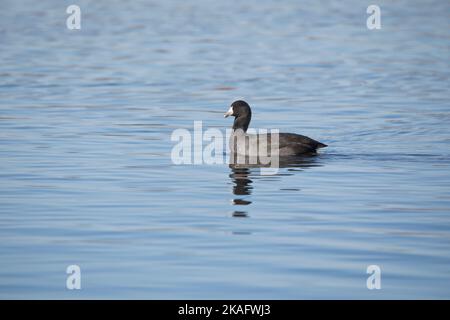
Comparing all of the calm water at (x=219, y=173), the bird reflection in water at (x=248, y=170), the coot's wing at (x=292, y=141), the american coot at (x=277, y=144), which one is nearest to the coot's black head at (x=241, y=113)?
the american coot at (x=277, y=144)

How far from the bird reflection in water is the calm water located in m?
0.07

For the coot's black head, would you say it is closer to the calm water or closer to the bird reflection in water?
A: the bird reflection in water

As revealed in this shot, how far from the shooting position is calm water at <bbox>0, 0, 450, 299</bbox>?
9.47 metres

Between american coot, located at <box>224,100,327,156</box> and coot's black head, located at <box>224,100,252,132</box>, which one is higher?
coot's black head, located at <box>224,100,252,132</box>

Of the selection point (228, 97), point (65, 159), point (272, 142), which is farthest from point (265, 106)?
point (65, 159)

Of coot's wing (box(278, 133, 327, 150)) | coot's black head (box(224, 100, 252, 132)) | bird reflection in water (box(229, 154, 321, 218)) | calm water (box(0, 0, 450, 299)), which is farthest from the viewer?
coot's black head (box(224, 100, 252, 132))

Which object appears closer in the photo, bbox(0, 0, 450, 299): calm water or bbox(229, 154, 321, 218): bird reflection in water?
bbox(0, 0, 450, 299): calm water

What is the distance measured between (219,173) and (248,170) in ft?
1.97

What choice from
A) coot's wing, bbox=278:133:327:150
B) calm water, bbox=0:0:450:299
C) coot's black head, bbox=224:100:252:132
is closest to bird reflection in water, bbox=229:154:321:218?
calm water, bbox=0:0:450:299

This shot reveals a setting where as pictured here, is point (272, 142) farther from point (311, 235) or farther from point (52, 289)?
point (52, 289)

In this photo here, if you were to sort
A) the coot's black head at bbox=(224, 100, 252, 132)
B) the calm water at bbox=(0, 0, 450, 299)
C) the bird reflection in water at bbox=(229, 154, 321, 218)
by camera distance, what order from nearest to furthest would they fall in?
the calm water at bbox=(0, 0, 450, 299), the bird reflection in water at bbox=(229, 154, 321, 218), the coot's black head at bbox=(224, 100, 252, 132)

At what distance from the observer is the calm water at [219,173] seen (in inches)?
373

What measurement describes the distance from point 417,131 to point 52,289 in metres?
11.9

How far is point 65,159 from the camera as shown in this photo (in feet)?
52.6
